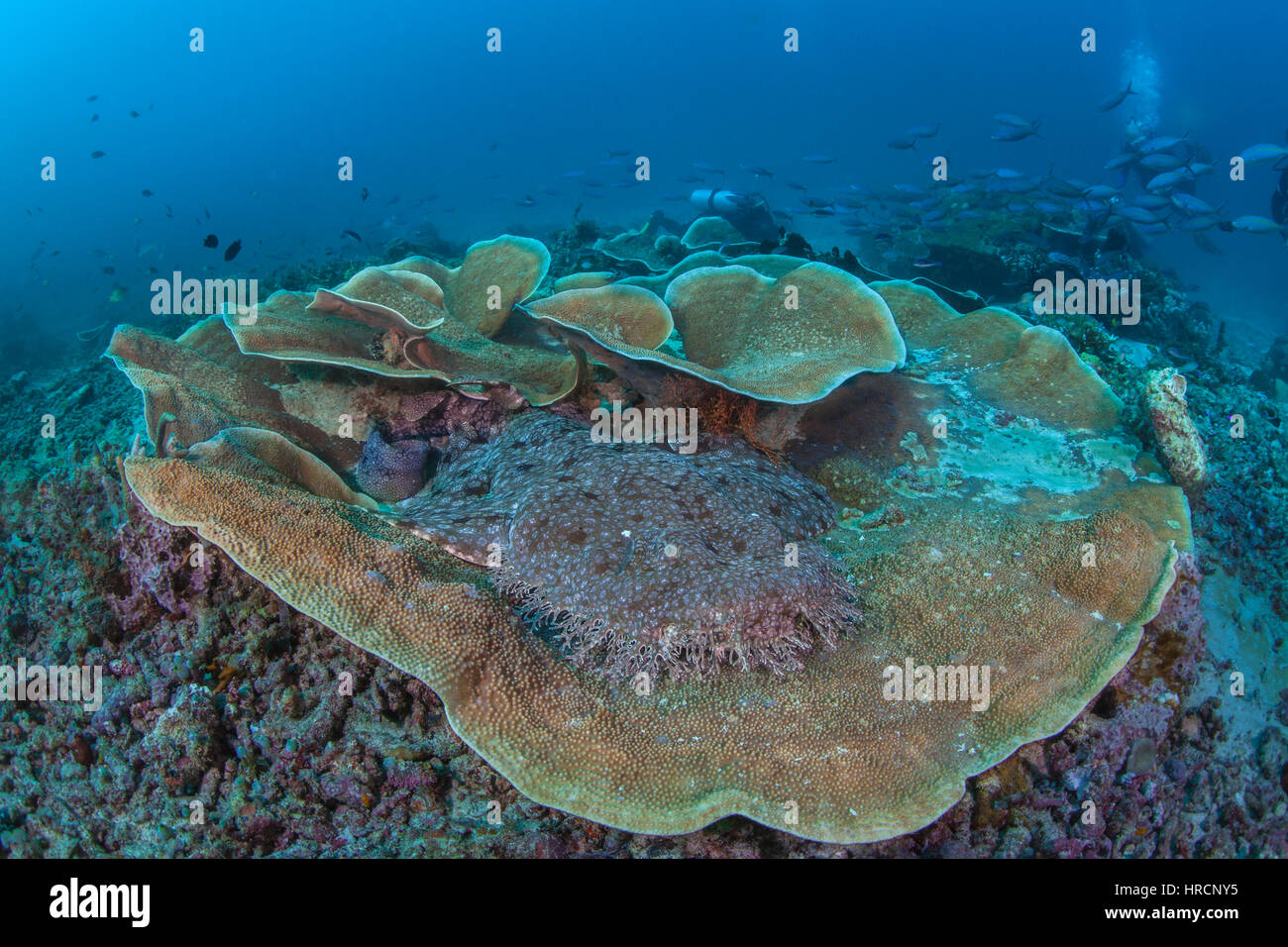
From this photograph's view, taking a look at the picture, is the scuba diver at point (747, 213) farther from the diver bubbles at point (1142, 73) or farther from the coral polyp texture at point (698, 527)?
the diver bubbles at point (1142, 73)

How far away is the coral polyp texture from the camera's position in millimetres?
2795

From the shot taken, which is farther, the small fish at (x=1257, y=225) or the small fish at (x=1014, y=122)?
the small fish at (x=1014, y=122)

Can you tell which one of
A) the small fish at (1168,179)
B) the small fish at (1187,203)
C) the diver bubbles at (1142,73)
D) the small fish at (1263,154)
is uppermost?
the diver bubbles at (1142,73)

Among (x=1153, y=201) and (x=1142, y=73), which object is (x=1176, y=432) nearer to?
(x=1153, y=201)

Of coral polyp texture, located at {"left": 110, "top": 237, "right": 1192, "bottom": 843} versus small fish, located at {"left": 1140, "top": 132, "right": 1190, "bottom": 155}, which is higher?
small fish, located at {"left": 1140, "top": 132, "right": 1190, "bottom": 155}

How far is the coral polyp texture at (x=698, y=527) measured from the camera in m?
2.79

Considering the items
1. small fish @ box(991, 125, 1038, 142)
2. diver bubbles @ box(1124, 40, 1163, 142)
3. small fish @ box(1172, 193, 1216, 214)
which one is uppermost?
diver bubbles @ box(1124, 40, 1163, 142)

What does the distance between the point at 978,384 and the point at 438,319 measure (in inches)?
185

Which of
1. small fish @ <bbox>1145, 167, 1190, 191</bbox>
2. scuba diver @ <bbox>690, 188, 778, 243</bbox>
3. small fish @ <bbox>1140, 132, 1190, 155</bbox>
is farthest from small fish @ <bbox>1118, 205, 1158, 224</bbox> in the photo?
scuba diver @ <bbox>690, 188, 778, 243</bbox>

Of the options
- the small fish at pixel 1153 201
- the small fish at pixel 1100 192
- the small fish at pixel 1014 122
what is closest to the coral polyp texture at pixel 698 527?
the small fish at pixel 1100 192

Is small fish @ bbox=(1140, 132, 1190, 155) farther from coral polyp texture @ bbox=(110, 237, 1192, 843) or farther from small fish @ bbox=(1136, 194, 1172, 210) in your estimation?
coral polyp texture @ bbox=(110, 237, 1192, 843)
